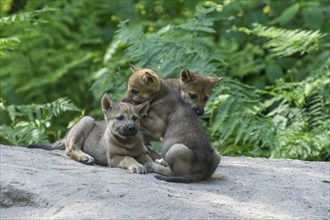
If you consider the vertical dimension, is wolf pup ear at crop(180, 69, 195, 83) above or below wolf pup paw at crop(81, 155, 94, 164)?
above

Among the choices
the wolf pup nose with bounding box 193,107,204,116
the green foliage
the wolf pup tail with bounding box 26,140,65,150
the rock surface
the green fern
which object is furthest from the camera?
the green fern

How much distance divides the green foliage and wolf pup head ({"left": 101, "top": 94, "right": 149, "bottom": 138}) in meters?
2.73

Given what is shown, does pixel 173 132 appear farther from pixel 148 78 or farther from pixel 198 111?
pixel 198 111

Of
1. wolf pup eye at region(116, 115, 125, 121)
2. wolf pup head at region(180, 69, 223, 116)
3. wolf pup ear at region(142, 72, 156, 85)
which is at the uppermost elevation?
wolf pup ear at region(142, 72, 156, 85)

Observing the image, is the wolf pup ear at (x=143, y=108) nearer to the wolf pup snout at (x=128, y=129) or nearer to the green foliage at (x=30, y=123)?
the wolf pup snout at (x=128, y=129)

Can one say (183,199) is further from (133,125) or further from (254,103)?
(254,103)

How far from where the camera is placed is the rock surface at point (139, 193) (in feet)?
20.3

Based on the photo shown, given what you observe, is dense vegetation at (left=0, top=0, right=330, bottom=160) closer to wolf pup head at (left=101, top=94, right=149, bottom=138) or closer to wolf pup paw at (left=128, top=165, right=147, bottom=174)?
wolf pup head at (left=101, top=94, right=149, bottom=138)

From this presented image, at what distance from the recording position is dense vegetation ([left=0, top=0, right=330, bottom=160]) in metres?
10.8

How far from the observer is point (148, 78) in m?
8.68

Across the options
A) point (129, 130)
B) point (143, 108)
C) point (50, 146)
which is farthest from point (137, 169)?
point (50, 146)

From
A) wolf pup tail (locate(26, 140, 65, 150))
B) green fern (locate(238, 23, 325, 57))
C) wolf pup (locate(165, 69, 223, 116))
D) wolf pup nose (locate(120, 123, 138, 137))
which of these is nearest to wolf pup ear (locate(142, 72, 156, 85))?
wolf pup (locate(165, 69, 223, 116))

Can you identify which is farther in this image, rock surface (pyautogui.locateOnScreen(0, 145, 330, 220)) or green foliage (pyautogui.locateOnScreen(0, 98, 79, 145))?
green foliage (pyautogui.locateOnScreen(0, 98, 79, 145))

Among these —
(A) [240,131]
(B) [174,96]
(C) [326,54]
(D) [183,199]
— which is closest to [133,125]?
(B) [174,96]
